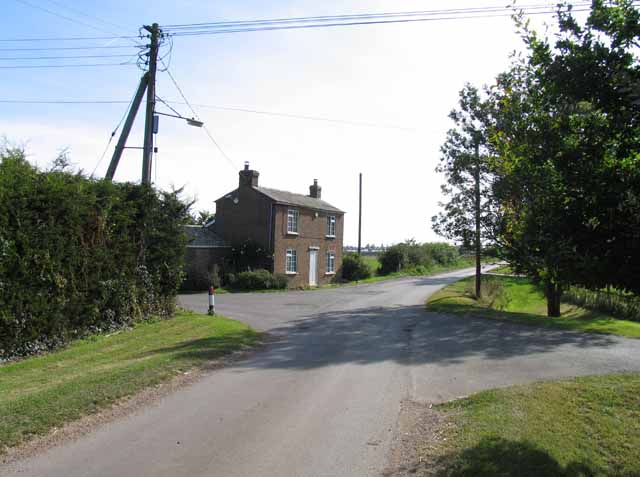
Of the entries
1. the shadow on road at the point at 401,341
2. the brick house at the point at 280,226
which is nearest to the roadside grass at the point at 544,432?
the shadow on road at the point at 401,341

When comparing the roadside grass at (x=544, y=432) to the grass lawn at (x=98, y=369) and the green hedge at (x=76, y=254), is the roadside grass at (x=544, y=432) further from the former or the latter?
the green hedge at (x=76, y=254)

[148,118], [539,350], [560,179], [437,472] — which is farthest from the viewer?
[148,118]

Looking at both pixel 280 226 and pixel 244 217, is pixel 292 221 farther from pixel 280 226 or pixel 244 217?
pixel 244 217

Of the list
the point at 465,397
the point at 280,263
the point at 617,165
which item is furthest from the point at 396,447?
the point at 280,263

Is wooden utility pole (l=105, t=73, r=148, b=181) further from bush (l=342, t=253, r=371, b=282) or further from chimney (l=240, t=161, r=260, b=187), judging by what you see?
bush (l=342, t=253, r=371, b=282)

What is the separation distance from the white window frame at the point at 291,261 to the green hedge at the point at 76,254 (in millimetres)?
20602

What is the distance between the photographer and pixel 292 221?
125 ft

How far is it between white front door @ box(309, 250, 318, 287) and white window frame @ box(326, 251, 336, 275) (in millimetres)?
2106

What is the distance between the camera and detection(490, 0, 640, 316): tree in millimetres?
4297

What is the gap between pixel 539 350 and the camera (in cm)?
1148

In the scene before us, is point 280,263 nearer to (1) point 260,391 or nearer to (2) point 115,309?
(2) point 115,309

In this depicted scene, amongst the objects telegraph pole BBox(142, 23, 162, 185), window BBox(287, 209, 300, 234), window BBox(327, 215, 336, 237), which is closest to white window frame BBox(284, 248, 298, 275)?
window BBox(287, 209, 300, 234)

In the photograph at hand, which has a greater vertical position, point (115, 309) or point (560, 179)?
point (560, 179)

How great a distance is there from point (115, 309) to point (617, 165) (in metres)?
12.5
